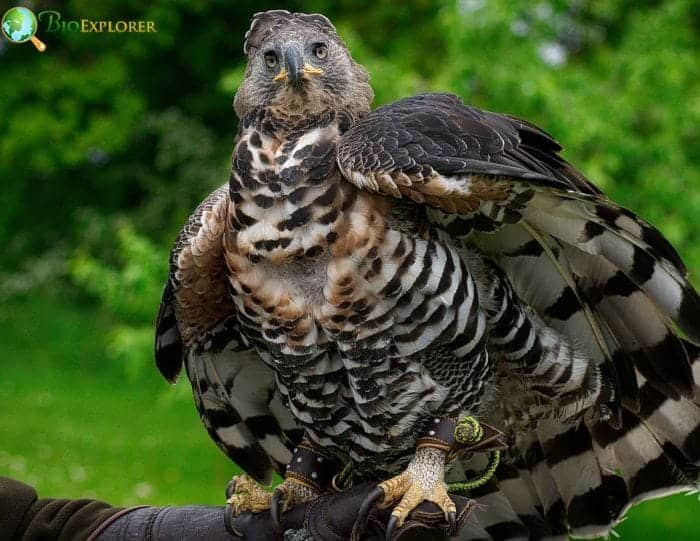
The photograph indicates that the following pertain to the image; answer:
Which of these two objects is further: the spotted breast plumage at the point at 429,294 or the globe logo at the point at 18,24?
the globe logo at the point at 18,24

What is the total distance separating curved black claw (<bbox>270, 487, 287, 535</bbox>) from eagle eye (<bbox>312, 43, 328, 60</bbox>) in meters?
1.37

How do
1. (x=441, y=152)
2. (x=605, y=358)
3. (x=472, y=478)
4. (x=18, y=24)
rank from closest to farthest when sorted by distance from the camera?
(x=441, y=152)
(x=605, y=358)
(x=472, y=478)
(x=18, y=24)

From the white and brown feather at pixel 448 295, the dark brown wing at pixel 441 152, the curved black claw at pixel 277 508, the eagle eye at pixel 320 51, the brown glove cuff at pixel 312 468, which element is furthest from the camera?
the brown glove cuff at pixel 312 468

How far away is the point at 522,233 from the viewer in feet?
9.04

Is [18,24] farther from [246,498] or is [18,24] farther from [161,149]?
[246,498]

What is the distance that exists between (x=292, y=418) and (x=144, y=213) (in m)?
5.27

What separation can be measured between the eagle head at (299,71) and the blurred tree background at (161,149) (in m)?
2.22

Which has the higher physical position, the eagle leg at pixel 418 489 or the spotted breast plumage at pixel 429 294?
the spotted breast plumage at pixel 429 294

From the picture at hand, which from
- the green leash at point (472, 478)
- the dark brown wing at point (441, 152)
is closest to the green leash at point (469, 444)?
the green leash at point (472, 478)

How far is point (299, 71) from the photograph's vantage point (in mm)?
2686

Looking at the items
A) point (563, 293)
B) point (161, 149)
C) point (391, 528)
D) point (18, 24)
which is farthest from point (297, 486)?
point (161, 149)

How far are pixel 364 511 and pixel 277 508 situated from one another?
1.25 ft

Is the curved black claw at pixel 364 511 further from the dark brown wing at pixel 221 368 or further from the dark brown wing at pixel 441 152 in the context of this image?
the dark brown wing at pixel 441 152

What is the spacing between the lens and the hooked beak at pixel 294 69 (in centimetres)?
268
